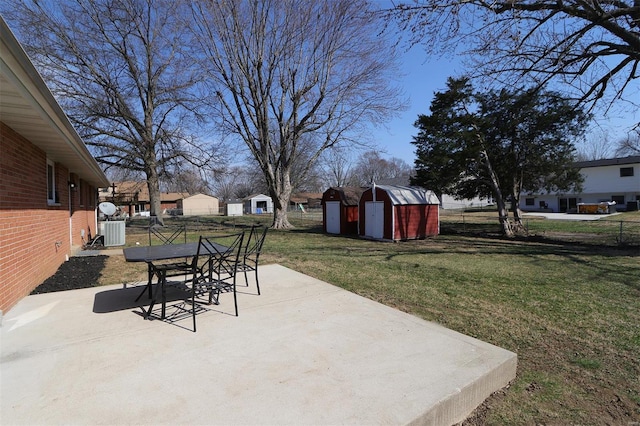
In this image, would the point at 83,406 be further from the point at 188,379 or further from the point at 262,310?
the point at 262,310

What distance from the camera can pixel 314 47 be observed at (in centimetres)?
1945

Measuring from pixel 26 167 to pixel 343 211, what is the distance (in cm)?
1473

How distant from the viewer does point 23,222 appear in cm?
479

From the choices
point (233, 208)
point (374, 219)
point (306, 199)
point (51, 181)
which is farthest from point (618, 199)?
point (306, 199)

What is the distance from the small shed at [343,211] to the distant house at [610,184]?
21.2 m

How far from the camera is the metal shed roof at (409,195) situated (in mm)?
15530

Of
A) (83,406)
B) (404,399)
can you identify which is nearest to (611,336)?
(404,399)

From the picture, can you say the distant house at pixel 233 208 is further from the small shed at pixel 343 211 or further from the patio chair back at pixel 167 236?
the small shed at pixel 343 211

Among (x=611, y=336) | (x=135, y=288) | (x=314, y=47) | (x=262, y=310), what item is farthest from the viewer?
(x=314, y=47)

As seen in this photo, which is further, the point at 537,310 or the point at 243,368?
the point at 537,310

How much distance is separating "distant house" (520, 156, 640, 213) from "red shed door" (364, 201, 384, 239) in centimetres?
2216

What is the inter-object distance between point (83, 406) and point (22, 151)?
14.6 feet

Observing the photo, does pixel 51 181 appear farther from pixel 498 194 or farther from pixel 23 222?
pixel 498 194

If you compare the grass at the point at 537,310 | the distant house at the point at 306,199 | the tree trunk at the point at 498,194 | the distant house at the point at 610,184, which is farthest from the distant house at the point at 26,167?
the distant house at the point at 306,199
